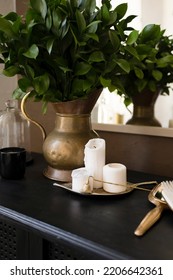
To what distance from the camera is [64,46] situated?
2.65 ft

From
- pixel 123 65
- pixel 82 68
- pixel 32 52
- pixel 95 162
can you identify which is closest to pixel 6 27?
pixel 32 52

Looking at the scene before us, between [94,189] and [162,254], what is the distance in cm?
30

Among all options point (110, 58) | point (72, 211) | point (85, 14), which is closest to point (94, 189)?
point (72, 211)

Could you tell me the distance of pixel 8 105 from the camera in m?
1.11

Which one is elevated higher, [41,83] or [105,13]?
[105,13]

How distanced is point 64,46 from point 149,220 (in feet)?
1.71

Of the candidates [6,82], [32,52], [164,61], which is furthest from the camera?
[6,82]

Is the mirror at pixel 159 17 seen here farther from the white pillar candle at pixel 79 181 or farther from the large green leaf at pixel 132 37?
the white pillar candle at pixel 79 181

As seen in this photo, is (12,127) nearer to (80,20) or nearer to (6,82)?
(6,82)

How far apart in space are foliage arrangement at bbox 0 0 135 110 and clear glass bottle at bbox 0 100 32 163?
1.04 ft

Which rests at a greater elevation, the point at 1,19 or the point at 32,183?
the point at 1,19

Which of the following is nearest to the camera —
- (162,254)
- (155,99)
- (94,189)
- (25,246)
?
(162,254)

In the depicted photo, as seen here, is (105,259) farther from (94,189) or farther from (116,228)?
(94,189)

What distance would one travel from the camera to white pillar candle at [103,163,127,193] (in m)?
0.75
